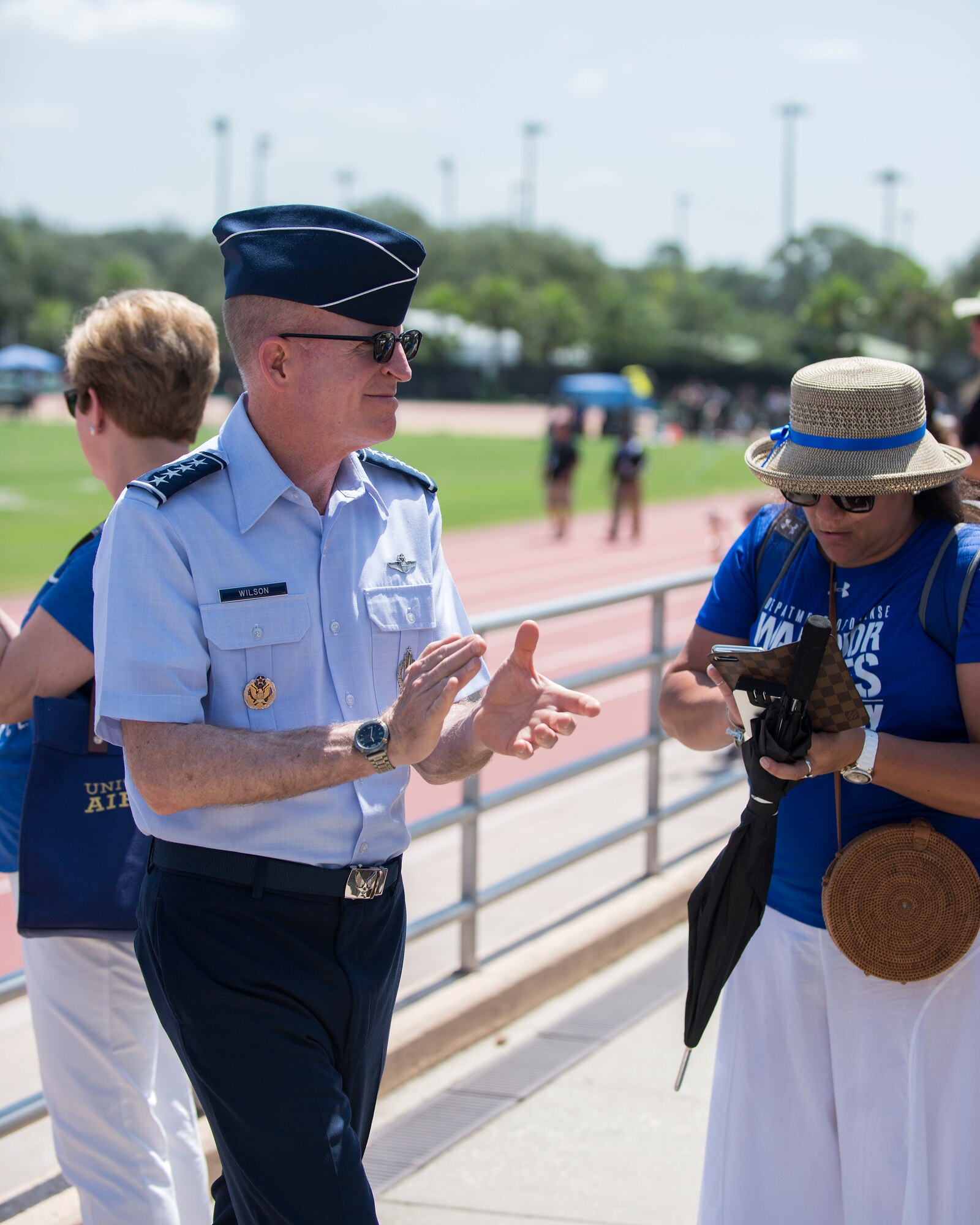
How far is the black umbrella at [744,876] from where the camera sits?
236cm

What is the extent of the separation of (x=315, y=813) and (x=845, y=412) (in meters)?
1.24

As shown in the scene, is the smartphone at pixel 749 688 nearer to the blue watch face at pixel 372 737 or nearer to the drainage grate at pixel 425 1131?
the blue watch face at pixel 372 737

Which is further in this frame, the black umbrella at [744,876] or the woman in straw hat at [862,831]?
the woman in straw hat at [862,831]

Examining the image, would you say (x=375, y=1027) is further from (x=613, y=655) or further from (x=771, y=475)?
(x=613, y=655)

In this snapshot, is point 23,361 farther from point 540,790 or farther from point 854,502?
point 854,502

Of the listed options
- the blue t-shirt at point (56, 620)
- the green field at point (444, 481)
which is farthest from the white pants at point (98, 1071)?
the green field at point (444, 481)

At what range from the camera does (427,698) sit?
82.9 inches

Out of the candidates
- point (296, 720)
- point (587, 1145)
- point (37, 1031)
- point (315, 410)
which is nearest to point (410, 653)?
point (296, 720)

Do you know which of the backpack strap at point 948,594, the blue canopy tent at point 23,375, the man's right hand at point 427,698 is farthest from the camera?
the blue canopy tent at point 23,375

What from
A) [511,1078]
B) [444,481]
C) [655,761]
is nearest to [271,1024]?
[511,1078]

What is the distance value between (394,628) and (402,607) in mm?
Result: 49

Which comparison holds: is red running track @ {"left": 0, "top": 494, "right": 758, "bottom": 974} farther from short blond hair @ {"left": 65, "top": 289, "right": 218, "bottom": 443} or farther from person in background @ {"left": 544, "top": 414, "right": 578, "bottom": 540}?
short blond hair @ {"left": 65, "top": 289, "right": 218, "bottom": 443}

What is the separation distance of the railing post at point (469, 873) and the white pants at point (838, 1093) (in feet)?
5.97

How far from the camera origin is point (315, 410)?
2.32m
